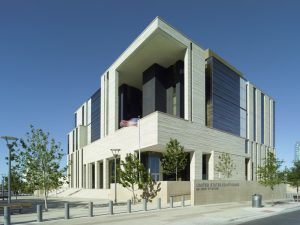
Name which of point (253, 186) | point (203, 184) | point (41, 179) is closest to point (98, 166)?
point (253, 186)

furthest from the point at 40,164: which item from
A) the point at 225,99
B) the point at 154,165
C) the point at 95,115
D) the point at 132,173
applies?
the point at 95,115

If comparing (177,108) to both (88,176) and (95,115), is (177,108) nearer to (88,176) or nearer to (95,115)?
(88,176)

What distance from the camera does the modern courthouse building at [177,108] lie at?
1906 inches

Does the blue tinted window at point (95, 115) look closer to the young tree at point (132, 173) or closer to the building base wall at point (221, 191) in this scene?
the building base wall at point (221, 191)

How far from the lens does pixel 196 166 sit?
166 ft

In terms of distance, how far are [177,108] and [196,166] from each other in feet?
31.2

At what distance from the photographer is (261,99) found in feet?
267

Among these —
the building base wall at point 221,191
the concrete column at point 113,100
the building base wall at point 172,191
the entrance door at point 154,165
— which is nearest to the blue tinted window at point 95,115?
the concrete column at point 113,100

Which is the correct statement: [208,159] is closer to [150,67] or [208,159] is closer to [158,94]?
[158,94]

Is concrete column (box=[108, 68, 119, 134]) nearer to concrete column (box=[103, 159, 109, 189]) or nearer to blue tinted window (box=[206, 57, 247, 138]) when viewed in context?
concrete column (box=[103, 159, 109, 189])

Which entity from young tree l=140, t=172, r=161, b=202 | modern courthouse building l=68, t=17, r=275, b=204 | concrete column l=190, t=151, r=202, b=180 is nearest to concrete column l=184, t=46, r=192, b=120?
modern courthouse building l=68, t=17, r=275, b=204

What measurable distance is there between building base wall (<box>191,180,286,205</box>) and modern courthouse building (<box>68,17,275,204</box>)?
790 cm

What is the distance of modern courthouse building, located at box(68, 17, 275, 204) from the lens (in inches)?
1906

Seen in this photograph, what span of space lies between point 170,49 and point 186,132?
12154 millimetres
